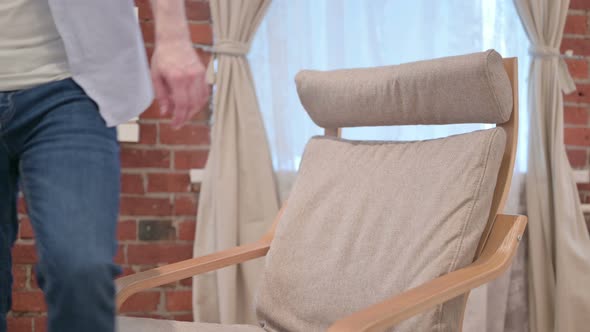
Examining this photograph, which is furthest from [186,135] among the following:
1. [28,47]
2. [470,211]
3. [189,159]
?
[28,47]

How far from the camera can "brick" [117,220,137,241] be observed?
2314mm

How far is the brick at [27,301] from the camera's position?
2283 mm

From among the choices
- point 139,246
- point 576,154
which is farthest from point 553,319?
point 139,246

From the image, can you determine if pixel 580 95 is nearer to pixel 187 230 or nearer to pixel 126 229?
pixel 187 230

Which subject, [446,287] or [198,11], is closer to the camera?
[446,287]

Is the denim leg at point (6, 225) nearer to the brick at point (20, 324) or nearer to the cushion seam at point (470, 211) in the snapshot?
the cushion seam at point (470, 211)

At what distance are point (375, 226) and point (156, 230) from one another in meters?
1.06

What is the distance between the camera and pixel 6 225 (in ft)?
3.07

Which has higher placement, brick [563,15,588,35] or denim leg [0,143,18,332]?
brick [563,15,588,35]

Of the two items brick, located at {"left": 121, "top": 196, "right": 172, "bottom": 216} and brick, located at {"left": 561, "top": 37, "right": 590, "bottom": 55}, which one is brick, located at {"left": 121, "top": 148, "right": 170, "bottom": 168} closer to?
brick, located at {"left": 121, "top": 196, "right": 172, "bottom": 216}

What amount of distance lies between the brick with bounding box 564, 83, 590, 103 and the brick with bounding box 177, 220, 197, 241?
54.3 inches

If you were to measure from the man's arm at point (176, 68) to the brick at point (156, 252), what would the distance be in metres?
1.53

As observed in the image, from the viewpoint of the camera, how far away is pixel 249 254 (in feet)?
5.22

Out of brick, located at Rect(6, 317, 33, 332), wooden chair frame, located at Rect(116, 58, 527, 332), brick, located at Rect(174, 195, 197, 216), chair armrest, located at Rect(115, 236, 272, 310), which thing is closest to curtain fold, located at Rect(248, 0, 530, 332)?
brick, located at Rect(174, 195, 197, 216)
